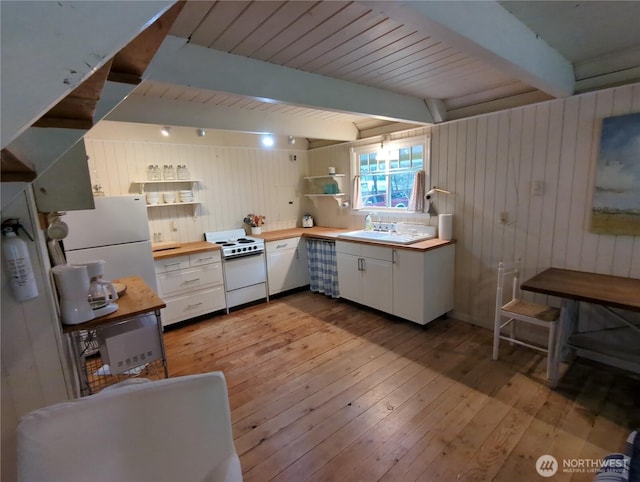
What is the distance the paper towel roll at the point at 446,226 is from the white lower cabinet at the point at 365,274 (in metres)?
0.60

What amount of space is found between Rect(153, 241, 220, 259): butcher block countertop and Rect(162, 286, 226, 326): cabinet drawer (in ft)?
1.58

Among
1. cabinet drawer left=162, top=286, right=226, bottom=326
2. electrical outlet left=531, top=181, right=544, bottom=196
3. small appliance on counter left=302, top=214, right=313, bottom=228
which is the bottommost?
cabinet drawer left=162, top=286, right=226, bottom=326

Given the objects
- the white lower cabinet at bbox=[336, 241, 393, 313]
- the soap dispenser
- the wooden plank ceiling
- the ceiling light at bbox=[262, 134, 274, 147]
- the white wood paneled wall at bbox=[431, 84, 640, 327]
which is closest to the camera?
the wooden plank ceiling

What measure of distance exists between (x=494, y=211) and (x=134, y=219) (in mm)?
3464

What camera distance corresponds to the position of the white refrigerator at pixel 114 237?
8.94 ft

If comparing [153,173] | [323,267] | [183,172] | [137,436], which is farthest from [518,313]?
[153,173]

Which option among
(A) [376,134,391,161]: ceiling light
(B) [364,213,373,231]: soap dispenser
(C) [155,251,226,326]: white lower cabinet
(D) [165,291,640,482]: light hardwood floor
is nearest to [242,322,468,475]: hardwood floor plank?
(D) [165,291,640,482]: light hardwood floor

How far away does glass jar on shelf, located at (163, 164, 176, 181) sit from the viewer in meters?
3.65

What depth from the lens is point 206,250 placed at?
349 centimetres

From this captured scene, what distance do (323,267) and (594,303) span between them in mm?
2800

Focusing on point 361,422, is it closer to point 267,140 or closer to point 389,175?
point 389,175

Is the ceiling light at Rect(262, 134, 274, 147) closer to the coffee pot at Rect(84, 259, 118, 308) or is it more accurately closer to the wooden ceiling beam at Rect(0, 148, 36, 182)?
the coffee pot at Rect(84, 259, 118, 308)

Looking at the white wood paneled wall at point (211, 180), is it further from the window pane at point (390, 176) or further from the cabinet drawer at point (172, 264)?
the window pane at point (390, 176)

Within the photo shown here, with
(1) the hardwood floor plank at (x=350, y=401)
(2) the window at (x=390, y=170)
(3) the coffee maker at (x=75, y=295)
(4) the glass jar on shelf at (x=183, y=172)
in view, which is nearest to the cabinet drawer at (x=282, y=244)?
(2) the window at (x=390, y=170)
